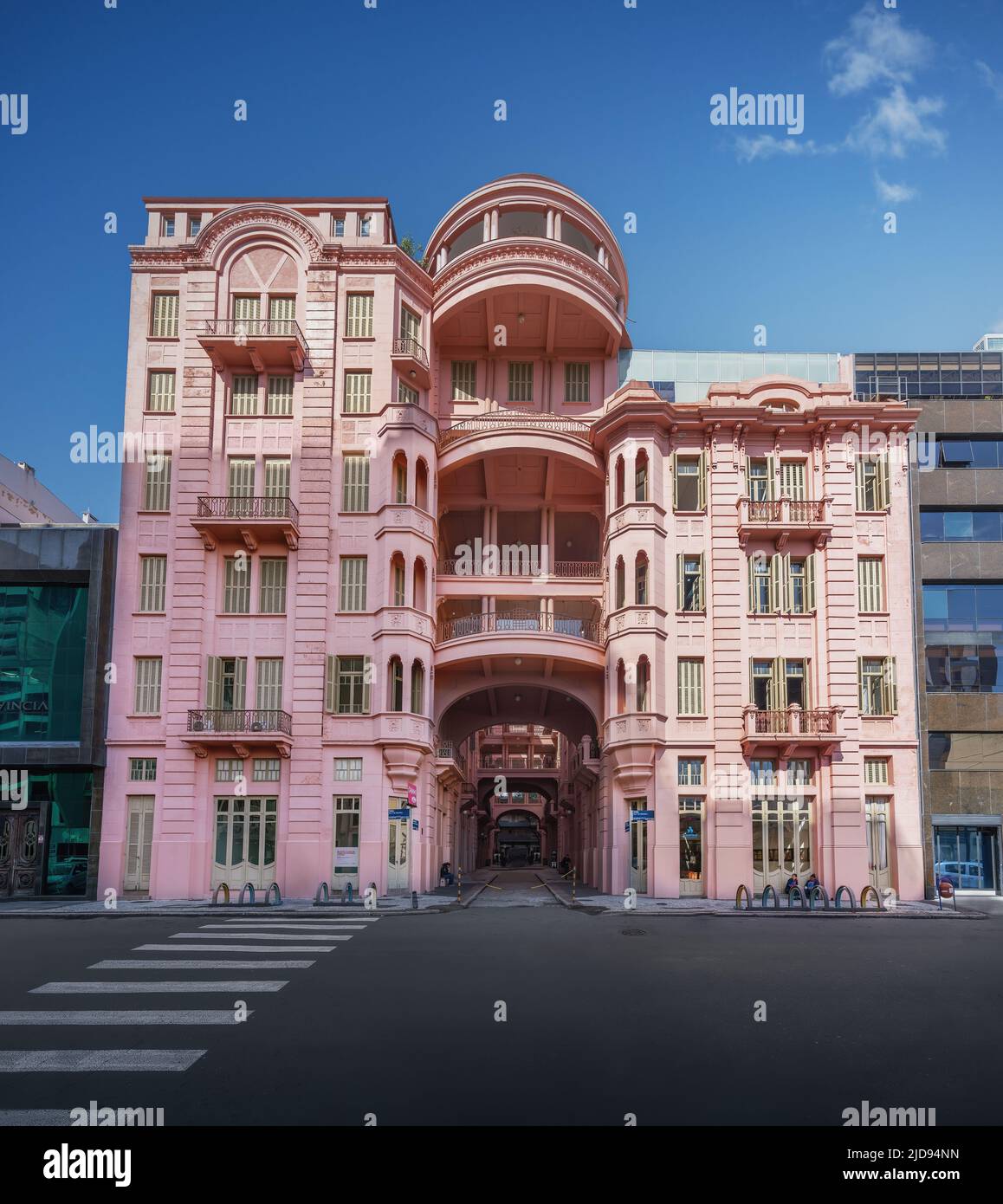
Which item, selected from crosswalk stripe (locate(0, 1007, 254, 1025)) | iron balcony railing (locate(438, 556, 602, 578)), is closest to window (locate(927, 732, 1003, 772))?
iron balcony railing (locate(438, 556, 602, 578))

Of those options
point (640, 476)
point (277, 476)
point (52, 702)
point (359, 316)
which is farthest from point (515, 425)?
point (52, 702)

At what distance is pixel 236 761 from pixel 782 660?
60.7ft

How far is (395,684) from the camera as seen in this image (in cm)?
3581

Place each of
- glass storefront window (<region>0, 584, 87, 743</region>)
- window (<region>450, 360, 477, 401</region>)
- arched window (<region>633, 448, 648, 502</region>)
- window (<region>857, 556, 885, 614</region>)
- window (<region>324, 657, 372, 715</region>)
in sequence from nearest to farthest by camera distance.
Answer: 1. glass storefront window (<region>0, 584, 87, 743</region>)
2. window (<region>324, 657, 372, 715</region>)
3. window (<region>857, 556, 885, 614</region>)
4. arched window (<region>633, 448, 648, 502</region>)
5. window (<region>450, 360, 477, 401</region>)

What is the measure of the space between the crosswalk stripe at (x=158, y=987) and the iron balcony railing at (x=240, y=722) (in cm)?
1909

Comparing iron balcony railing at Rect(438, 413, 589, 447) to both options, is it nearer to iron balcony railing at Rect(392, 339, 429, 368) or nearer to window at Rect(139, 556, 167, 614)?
iron balcony railing at Rect(392, 339, 429, 368)

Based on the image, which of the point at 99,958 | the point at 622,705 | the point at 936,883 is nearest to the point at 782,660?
the point at 622,705

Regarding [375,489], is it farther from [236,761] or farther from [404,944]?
[404,944]

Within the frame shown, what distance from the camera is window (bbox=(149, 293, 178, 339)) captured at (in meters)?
37.8

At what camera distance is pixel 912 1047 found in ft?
37.4

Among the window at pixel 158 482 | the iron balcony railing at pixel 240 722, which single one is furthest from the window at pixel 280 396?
the iron balcony railing at pixel 240 722

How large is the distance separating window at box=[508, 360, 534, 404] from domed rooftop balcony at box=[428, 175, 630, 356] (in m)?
0.73

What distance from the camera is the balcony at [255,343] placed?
3634cm

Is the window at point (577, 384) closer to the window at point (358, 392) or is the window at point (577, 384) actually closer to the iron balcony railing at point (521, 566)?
the iron balcony railing at point (521, 566)
